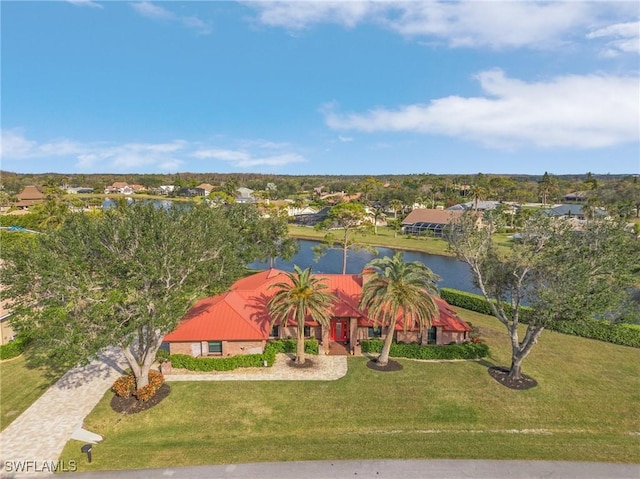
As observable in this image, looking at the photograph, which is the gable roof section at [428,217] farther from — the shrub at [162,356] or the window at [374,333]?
the shrub at [162,356]

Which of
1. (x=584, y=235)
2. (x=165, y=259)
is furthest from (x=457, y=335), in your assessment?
(x=165, y=259)

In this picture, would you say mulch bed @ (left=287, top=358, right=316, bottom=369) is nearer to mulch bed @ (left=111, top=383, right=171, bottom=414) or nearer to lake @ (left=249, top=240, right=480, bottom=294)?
mulch bed @ (left=111, top=383, right=171, bottom=414)

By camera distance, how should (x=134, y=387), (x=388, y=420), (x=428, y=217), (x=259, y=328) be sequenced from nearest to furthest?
(x=388, y=420)
(x=134, y=387)
(x=259, y=328)
(x=428, y=217)

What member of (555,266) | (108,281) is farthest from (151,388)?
(555,266)

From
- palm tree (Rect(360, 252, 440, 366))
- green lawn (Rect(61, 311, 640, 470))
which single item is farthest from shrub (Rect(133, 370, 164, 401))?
palm tree (Rect(360, 252, 440, 366))

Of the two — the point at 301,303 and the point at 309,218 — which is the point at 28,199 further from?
the point at 301,303

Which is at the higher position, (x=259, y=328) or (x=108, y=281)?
(x=108, y=281)

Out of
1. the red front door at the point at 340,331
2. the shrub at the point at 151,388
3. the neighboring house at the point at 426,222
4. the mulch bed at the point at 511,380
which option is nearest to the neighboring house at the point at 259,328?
the red front door at the point at 340,331
